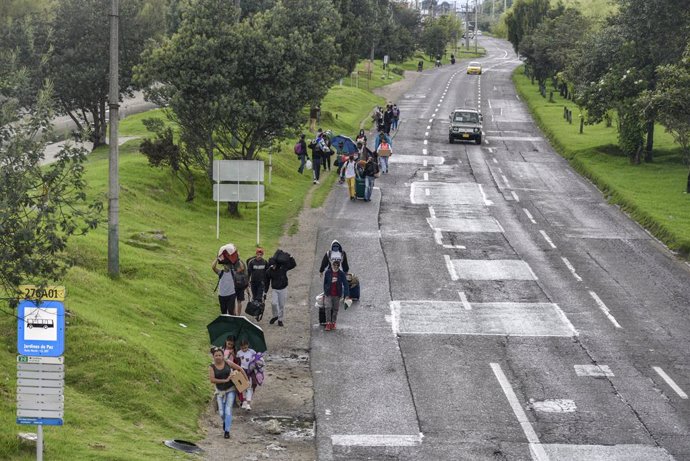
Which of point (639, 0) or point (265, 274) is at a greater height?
point (639, 0)

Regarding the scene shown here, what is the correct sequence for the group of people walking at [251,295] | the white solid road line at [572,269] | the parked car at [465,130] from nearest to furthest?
the group of people walking at [251,295], the white solid road line at [572,269], the parked car at [465,130]

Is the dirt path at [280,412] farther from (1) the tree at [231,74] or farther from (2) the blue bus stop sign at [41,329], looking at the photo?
(1) the tree at [231,74]

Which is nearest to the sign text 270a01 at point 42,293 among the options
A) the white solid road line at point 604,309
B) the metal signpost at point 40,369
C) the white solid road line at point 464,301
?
the metal signpost at point 40,369

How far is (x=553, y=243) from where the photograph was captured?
33938 millimetres

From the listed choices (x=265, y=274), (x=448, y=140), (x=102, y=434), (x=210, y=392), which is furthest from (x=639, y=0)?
(x=102, y=434)

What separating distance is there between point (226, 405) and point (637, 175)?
33193 mm

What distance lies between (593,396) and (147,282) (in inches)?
423

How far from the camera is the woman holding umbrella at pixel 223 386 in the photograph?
56.3ft

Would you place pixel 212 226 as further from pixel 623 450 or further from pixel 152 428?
pixel 623 450

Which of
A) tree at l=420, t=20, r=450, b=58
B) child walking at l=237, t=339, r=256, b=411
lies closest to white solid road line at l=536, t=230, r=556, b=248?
child walking at l=237, t=339, r=256, b=411

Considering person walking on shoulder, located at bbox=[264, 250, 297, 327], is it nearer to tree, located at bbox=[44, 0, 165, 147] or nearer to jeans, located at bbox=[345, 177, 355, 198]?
jeans, located at bbox=[345, 177, 355, 198]

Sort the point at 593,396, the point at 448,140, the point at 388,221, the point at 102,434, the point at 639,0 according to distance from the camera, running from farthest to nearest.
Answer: the point at 448,140, the point at 639,0, the point at 388,221, the point at 593,396, the point at 102,434

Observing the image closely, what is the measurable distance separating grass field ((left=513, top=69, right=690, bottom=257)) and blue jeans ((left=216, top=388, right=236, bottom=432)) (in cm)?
1926

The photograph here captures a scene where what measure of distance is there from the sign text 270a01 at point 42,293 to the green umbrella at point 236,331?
5849 mm
